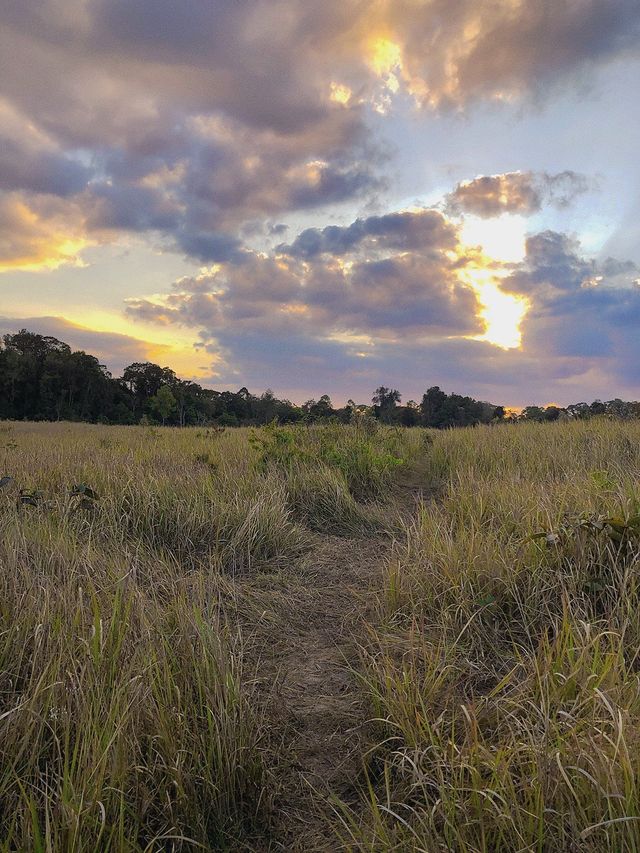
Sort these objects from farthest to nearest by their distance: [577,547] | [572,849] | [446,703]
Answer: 1. [577,547]
2. [446,703]
3. [572,849]

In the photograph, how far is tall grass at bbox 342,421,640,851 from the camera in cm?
142

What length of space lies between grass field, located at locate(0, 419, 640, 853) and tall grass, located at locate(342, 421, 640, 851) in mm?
14

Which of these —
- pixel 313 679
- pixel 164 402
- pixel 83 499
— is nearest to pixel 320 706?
pixel 313 679

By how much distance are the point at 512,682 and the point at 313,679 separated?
0.94 meters

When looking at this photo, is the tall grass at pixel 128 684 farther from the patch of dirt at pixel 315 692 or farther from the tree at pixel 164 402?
the tree at pixel 164 402

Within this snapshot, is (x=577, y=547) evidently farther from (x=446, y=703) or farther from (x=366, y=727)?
(x=366, y=727)

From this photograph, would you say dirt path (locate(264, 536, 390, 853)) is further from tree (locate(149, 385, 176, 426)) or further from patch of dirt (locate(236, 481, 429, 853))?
tree (locate(149, 385, 176, 426))

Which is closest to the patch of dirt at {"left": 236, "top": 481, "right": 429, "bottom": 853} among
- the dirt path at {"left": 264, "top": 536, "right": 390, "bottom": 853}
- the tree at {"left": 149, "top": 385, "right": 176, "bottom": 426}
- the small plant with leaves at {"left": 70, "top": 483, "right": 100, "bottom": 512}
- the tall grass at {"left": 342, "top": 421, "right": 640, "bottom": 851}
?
the dirt path at {"left": 264, "top": 536, "right": 390, "bottom": 853}

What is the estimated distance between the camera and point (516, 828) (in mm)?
1369

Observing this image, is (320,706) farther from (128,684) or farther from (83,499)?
(83,499)

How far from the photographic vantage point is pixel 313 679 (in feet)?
8.67

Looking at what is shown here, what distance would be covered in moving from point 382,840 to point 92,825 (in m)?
0.79

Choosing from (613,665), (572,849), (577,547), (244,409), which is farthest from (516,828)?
(244,409)

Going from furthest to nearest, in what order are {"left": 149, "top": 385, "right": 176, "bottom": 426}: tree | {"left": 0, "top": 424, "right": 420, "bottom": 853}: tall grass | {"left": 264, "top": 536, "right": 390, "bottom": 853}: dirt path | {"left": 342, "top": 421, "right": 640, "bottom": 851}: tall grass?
{"left": 149, "top": 385, "right": 176, "bottom": 426}: tree
{"left": 264, "top": 536, "right": 390, "bottom": 853}: dirt path
{"left": 0, "top": 424, "right": 420, "bottom": 853}: tall grass
{"left": 342, "top": 421, "right": 640, "bottom": 851}: tall grass
